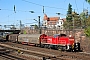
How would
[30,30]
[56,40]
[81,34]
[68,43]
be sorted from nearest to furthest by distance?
[68,43]
[56,40]
[81,34]
[30,30]

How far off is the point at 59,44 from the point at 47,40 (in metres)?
3.99

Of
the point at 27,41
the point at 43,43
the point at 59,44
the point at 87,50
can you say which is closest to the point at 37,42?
the point at 43,43

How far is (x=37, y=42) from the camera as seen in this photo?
116 ft

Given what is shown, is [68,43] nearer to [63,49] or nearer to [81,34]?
[63,49]

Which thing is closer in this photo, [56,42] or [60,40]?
[60,40]

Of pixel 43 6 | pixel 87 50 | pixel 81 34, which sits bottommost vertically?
pixel 87 50

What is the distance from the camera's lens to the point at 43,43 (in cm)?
3319

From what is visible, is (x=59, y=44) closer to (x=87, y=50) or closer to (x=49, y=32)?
(x=87, y=50)

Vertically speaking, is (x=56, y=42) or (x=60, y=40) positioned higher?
(x=60, y=40)

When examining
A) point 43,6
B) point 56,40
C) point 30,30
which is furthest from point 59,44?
point 30,30

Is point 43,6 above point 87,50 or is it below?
above

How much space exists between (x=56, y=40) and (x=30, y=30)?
37113mm

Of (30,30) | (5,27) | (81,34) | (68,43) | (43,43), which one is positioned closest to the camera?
(68,43)

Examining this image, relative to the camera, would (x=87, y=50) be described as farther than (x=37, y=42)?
No
